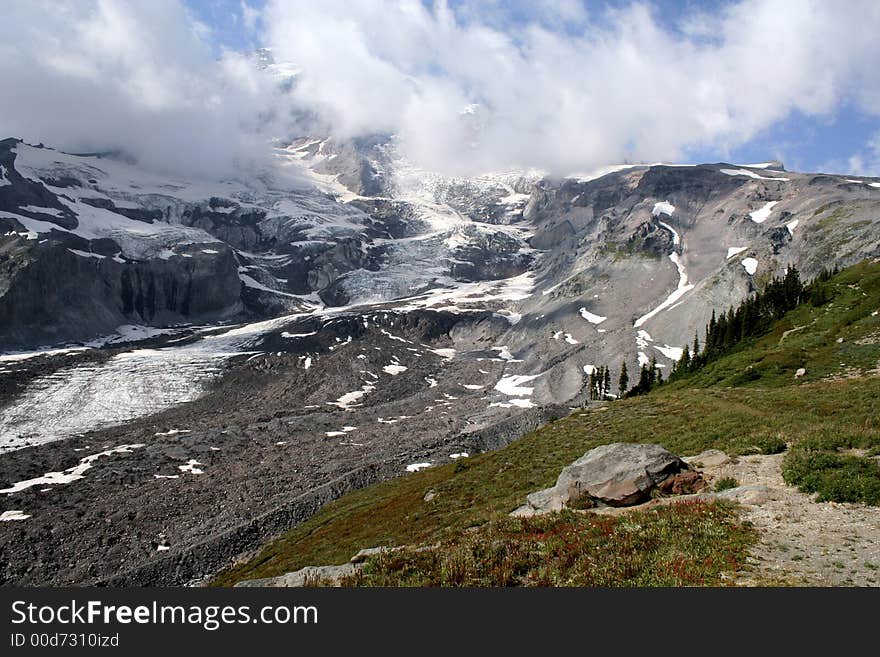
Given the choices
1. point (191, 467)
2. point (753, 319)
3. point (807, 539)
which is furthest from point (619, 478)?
point (191, 467)

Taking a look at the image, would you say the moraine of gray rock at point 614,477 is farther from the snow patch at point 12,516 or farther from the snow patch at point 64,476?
the snow patch at point 64,476

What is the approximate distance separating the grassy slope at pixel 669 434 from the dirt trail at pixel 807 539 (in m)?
1.00

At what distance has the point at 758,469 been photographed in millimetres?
18969

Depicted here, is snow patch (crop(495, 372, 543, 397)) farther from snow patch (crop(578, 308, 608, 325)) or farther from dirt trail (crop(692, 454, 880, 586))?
dirt trail (crop(692, 454, 880, 586))

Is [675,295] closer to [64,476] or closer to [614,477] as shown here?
[64,476]

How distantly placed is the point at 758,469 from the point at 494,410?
91971 millimetres

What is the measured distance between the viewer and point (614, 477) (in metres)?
18.5

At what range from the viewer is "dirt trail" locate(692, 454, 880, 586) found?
34.0 ft

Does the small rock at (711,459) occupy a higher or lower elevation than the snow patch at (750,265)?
lower

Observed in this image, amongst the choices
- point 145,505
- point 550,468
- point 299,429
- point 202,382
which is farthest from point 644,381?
point 202,382

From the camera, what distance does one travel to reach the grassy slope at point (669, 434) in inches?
936

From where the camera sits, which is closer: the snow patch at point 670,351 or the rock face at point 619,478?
the rock face at point 619,478

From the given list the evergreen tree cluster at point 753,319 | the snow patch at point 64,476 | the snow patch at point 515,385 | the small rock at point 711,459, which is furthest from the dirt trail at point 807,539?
the snow patch at point 515,385

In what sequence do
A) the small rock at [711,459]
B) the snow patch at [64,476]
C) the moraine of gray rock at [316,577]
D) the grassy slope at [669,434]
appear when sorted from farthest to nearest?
the snow patch at [64,476] → the grassy slope at [669,434] → the small rock at [711,459] → the moraine of gray rock at [316,577]
